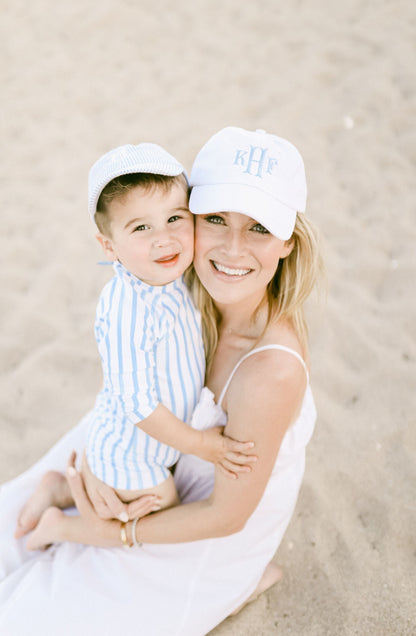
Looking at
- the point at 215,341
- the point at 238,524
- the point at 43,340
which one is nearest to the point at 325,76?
the point at 43,340

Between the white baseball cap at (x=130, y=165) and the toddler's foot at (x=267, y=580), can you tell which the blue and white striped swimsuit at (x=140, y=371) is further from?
the toddler's foot at (x=267, y=580)

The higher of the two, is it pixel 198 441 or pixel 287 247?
pixel 287 247

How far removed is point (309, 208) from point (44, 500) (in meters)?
2.95

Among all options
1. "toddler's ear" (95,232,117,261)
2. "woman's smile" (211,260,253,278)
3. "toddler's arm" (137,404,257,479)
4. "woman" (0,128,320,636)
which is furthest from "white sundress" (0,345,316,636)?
"toddler's ear" (95,232,117,261)

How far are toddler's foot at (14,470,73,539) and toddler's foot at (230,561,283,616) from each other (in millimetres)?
894

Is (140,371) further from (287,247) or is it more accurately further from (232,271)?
(287,247)

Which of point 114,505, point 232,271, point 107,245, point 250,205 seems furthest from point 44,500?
point 250,205

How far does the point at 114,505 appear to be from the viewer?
2059mm

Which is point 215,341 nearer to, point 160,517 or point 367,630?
point 160,517

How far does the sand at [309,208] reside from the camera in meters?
2.58

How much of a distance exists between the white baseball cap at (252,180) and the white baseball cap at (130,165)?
133mm

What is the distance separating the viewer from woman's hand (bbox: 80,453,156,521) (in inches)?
80.7

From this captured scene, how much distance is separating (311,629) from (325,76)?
193 inches

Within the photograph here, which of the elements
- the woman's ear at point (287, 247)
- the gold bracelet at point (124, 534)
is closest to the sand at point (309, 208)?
the gold bracelet at point (124, 534)
